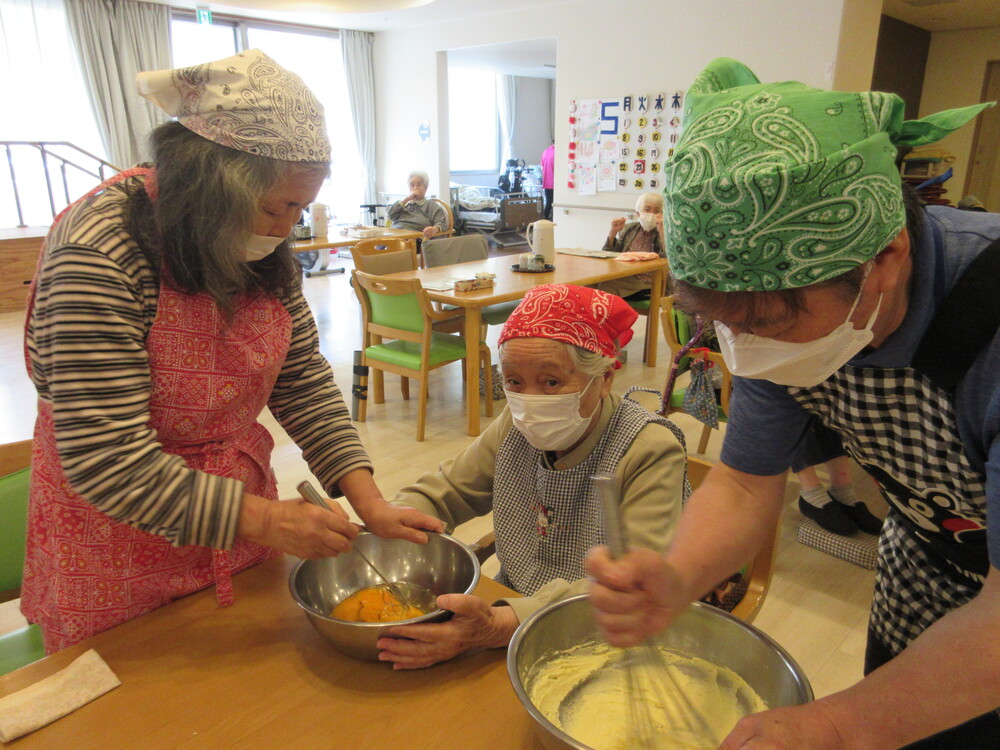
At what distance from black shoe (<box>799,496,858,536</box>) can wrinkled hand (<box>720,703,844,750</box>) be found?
2256 millimetres

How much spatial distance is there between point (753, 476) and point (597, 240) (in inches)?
272

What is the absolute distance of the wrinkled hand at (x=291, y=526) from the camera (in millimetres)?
926

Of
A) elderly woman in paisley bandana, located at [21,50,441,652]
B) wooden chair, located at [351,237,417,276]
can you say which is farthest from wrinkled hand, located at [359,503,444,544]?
wooden chair, located at [351,237,417,276]

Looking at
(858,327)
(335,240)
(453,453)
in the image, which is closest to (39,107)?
(335,240)

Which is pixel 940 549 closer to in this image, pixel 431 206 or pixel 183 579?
pixel 183 579

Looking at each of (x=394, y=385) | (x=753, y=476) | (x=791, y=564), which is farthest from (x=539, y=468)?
(x=394, y=385)

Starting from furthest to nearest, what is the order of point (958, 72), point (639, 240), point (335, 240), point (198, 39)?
point (198, 39), point (958, 72), point (335, 240), point (639, 240)

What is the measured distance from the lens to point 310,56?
30.4 ft

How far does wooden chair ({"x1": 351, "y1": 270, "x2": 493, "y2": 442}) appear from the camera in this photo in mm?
3533

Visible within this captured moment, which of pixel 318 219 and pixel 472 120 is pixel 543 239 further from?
pixel 472 120

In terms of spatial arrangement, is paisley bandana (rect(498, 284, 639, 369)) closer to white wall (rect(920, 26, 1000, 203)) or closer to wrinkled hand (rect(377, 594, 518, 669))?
wrinkled hand (rect(377, 594, 518, 669))

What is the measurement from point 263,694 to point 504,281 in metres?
3.25

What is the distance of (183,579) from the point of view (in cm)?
107

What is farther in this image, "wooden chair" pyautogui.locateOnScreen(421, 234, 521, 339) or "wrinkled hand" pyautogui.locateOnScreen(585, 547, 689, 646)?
"wooden chair" pyautogui.locateOnScreen(421, 234, 521, 339)
